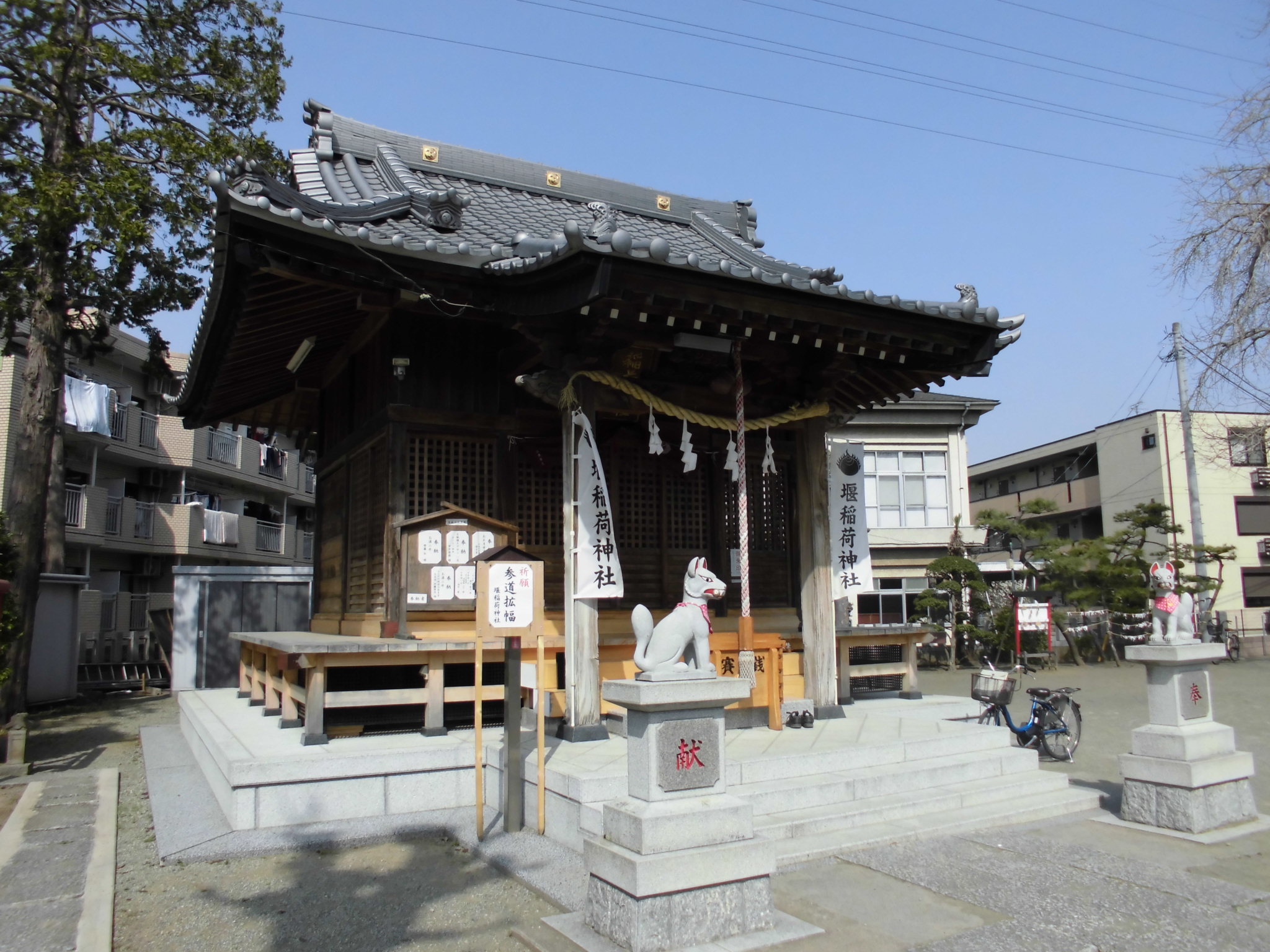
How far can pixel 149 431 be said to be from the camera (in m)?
29.6

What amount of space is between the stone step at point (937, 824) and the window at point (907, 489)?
69.0ft

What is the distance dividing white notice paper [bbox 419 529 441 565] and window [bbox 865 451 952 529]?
70.0 feet

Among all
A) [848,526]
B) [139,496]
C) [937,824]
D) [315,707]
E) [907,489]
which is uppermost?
[139,496]

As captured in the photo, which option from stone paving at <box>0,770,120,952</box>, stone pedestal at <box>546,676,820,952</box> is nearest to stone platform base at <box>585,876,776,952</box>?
stone pedestal at <box>546,676,820,952</box>

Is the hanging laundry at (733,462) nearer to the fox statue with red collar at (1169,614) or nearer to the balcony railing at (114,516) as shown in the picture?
the fox statue with red collar at (1169,614)

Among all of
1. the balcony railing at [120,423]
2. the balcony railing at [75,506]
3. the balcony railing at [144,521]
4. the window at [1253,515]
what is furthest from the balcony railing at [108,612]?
the window at [1253,515]

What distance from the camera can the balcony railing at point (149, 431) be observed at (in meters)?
29.2

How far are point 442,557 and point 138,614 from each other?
24.3 meters

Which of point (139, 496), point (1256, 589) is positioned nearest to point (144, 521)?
point (139, 496)

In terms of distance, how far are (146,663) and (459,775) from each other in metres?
17.6

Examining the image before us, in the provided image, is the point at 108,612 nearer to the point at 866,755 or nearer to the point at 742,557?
the point at 742,557

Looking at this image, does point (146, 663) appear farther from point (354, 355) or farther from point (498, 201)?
point (498, 201)

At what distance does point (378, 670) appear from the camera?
9883mm

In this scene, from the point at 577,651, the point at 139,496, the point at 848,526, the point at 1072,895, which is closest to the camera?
the point at 1072,895
